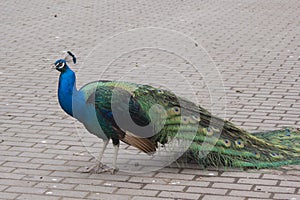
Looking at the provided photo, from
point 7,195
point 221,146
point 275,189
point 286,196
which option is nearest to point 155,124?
point 221,146

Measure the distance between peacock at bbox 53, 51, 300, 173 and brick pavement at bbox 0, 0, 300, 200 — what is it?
15 cm

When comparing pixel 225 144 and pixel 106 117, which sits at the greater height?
pixel 106 117

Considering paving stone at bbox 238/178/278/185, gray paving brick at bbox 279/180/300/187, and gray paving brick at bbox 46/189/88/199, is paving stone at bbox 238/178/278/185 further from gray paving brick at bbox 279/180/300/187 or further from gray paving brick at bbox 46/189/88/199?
gray paving brick at bbox 46/189/88/199

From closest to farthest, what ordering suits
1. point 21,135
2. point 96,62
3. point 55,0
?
point 21,135 → point 96,62 → point 55,0

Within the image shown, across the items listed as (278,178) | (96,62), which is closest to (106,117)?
(278,178)

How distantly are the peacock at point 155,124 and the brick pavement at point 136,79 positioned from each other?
6.0 inches

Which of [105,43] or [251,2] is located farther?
[251,2]

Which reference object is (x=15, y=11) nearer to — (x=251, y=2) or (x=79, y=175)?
(x=251, y=2)

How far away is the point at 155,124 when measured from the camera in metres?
5.87

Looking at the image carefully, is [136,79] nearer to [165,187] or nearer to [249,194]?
[165,187]

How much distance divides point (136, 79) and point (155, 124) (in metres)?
3.62

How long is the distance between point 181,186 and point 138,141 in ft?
1.76

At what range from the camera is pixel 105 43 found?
11.7 meters

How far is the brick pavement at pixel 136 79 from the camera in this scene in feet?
18.7
